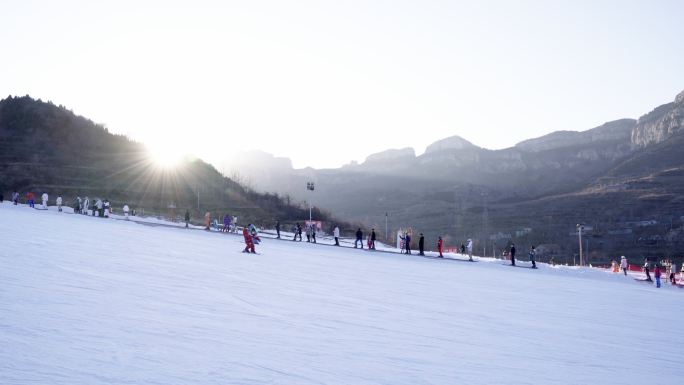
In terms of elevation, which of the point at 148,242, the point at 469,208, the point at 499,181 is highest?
the point at 499,181

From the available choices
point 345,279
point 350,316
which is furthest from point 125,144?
point 350,316

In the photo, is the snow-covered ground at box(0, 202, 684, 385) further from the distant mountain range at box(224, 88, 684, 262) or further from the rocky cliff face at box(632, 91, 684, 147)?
the rocky cliff face at box(632, 91, 684, 147)

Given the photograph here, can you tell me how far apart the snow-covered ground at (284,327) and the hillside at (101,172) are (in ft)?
128

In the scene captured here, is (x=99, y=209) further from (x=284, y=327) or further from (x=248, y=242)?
(x=284, y=327)

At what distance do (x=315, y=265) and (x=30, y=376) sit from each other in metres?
15.7

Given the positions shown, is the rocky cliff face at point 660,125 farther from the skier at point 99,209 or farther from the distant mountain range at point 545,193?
the skier at point 99,209

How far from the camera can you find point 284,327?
8984mm

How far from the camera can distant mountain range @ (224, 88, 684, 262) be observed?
75688 mm

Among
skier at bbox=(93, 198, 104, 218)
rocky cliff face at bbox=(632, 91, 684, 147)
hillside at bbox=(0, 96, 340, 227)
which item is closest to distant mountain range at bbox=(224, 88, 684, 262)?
rocky cliff face at bbox=(632, 91, 684, 147)

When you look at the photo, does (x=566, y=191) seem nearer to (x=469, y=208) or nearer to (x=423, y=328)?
(x=469, y=208)

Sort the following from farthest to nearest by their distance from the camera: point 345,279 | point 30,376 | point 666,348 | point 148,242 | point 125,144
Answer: point 125,144 < point 148,242 < point 345,279 < point 666,348 < point 30,376

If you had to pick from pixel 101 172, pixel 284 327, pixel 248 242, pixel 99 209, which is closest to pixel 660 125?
pixel 101 172

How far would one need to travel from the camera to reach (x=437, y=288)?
56.8ft

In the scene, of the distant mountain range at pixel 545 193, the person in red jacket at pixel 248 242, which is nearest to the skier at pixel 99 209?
the person in red jacket at pixel 248 242
